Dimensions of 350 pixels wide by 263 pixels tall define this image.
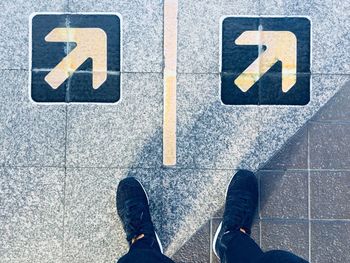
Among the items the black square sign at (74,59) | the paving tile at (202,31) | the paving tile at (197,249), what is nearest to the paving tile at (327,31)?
the paving tile at (202,31)

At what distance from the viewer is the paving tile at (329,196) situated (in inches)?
152

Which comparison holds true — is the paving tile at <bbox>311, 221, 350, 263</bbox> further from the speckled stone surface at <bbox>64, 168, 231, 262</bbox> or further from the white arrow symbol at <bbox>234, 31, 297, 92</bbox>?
the white arrow symbol at <bbox>234, 31, 297, 92</bbox>

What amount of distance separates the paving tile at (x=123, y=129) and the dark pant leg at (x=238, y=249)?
2.58 feet

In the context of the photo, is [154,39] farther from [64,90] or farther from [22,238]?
[22,238]

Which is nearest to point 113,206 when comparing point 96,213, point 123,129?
point 96,213

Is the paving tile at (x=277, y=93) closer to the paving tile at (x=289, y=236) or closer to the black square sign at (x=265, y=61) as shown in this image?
the black square sign at (x=265, y=61)

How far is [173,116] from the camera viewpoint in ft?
12.8

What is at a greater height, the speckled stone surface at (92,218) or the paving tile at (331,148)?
the paving tile at (331,148)

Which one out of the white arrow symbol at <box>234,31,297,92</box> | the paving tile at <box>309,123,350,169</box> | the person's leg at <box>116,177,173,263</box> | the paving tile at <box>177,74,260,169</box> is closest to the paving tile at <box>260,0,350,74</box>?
the white arrow symbol at <box>234,31,297,92</box>

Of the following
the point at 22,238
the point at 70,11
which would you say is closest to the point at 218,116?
the point at 70,11

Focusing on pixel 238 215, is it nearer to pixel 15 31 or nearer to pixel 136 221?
pixel 136 221

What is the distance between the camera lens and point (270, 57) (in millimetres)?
3914

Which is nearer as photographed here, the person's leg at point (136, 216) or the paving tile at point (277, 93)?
the person's leg at point (136, 216)

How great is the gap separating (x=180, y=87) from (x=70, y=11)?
105cm
